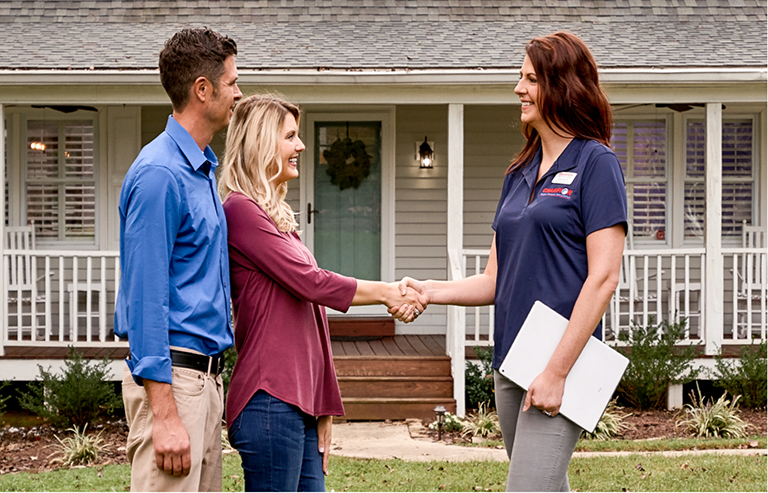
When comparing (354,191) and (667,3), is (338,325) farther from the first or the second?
(667,3)

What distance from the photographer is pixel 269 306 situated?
2.36 meters

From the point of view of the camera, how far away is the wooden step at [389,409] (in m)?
7.18

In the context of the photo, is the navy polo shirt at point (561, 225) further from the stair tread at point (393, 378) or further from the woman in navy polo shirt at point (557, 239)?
A: the stair tread at point (393, 378)

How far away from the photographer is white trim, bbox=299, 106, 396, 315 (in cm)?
919

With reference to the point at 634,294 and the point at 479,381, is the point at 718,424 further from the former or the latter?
the point at 634,294

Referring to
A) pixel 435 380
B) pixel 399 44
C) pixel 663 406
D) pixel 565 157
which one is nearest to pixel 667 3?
pixel 399 44

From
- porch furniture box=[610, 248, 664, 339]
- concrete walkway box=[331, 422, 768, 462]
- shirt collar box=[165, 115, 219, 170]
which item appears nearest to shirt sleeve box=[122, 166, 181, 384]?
shirt collar box=[165, 115, 219, 170]

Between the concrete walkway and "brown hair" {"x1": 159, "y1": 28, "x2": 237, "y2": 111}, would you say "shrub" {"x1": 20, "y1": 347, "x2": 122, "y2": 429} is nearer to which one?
the concrete walkway

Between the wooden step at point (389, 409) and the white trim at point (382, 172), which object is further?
the white trim at point (382, 172)

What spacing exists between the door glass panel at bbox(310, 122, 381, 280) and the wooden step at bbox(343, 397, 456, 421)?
2450 millimetres

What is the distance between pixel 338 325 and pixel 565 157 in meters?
6.56

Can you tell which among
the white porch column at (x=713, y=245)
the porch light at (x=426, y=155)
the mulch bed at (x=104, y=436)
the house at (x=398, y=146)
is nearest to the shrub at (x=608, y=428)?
the mulch bed at (x=104, y=436)

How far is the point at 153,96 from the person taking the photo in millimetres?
7598

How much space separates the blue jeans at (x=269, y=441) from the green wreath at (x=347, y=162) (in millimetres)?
7088
